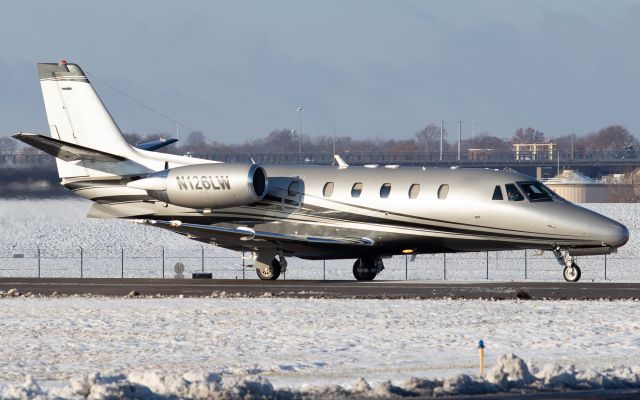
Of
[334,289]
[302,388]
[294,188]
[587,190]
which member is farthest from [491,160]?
[302,388]

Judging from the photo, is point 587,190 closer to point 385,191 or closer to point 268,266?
point 268,266

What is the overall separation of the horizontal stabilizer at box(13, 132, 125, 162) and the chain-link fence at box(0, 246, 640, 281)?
7871mm

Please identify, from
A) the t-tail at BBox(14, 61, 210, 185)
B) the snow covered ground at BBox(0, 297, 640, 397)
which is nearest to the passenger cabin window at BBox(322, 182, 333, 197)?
the t-tail at BBox(14, 61, 210, 185)

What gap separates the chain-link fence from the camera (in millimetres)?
51344

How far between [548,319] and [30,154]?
32.5 m

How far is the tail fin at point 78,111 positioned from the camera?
132 ft

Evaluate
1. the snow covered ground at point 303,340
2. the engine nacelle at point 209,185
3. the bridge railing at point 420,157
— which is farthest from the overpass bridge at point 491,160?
the snow covered ground at point 303,340

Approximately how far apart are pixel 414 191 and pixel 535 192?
3612mm

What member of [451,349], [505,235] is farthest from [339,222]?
[451,349]

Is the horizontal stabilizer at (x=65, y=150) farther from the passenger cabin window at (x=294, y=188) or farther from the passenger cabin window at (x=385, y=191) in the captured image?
the passenger cabin window at (x=385, y=191)

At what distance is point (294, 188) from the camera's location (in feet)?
124

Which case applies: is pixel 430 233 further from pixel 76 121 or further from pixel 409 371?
pixel 409 371

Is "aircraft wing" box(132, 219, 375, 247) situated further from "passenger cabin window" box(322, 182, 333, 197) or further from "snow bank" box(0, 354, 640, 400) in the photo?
"snow bank" box(0, 354, 640, 400)

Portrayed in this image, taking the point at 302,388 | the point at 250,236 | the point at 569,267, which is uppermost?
the point at 250,236
